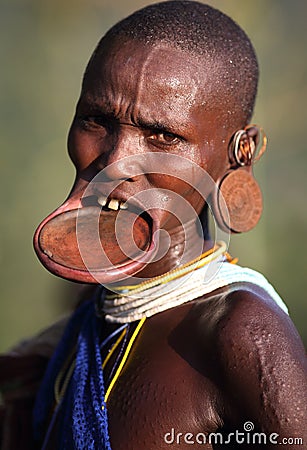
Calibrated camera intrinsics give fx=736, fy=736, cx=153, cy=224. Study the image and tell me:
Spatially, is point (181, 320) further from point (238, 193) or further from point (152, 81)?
point (152, 81)

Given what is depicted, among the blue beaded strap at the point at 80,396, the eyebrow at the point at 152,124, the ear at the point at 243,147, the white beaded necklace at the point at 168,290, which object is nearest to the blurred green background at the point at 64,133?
the blue beaded strap at the point at 80,396

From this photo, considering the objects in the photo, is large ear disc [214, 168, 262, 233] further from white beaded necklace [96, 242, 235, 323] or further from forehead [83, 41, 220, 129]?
forehead [83, 41, 220, 129]

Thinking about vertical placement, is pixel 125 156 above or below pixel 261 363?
above

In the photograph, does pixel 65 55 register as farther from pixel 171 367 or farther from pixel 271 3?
pixel 171 367

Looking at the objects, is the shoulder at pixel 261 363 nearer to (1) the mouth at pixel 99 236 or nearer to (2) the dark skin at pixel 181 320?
(2) the dark skin at pixel 181 320

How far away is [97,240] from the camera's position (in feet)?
5.16

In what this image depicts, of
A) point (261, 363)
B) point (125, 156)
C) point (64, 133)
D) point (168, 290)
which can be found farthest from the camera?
point (64, 133)

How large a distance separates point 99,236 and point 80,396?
1.13 ft

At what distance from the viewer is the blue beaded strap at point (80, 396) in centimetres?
149

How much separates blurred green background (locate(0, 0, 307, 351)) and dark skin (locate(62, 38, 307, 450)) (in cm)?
311

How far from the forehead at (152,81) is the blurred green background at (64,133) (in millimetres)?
3177

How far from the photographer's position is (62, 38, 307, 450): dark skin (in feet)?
4.49

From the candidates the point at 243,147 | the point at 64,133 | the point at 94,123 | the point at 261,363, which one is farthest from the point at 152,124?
the point at 64,133

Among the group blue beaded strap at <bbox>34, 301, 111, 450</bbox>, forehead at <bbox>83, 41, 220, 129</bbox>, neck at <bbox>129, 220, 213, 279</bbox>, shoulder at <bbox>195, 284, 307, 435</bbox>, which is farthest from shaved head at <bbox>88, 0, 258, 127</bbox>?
blue beaded strap at <bbox>34, 301, 111, 450</bbox>
